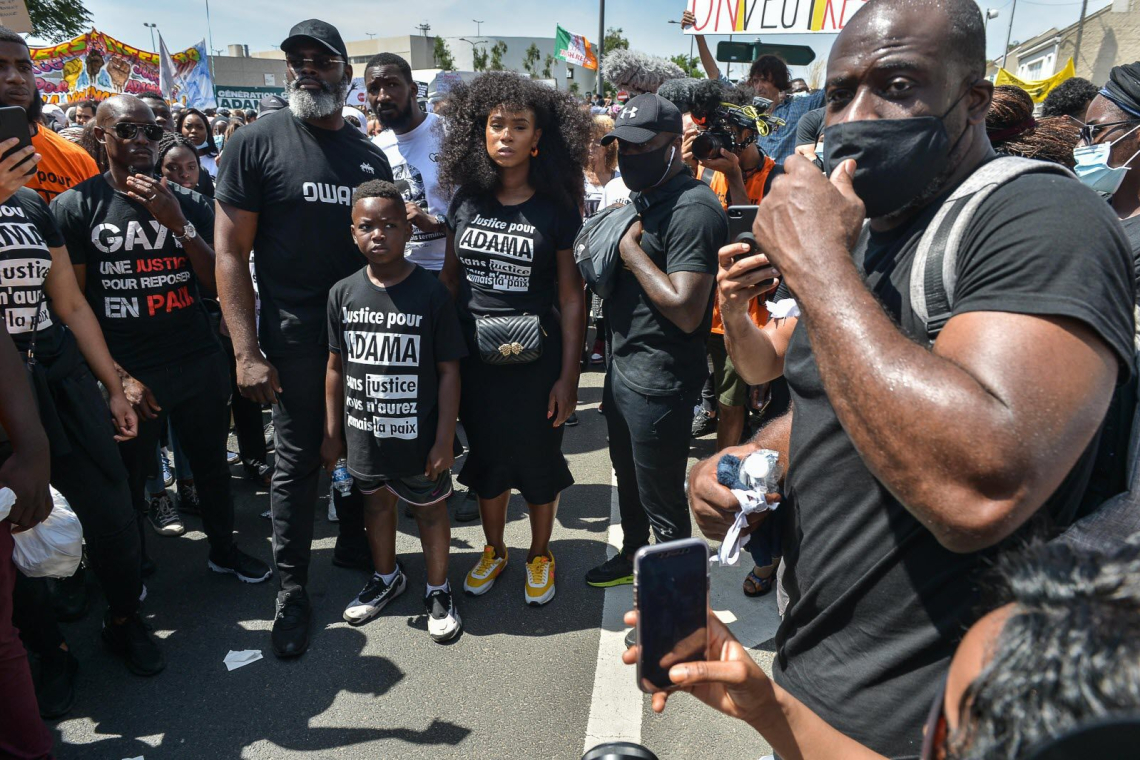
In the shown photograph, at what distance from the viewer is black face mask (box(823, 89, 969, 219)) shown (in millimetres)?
1162

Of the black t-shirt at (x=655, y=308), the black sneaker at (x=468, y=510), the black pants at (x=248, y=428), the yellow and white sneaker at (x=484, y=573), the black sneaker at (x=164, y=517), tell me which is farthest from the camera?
the black pants at (x=248, y=428)

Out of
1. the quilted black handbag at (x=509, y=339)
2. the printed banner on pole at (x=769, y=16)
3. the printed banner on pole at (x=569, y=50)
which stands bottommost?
the quilted black handbag at (x=509, y=339)

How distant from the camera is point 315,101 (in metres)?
3.03

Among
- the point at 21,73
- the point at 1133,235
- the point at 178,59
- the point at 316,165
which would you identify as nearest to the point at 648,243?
the point at 316,165

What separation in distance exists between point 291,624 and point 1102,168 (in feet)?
12.2

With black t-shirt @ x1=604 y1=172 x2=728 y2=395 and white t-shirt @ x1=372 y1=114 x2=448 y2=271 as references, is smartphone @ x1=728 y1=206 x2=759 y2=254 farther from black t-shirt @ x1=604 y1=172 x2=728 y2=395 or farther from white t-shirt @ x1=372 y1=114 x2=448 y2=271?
white t-shirt @ x1=372 y1=114 x2=448 y2=271

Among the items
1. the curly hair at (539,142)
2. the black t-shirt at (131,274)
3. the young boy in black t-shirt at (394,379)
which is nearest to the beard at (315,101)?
the young boy in black t-shirt at (394,379)

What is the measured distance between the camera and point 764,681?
43.4 inches

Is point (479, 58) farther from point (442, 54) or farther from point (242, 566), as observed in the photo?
point (242, 566)

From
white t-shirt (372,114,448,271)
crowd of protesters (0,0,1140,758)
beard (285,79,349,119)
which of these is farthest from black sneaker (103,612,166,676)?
white t-shirt (372,114,448,271)

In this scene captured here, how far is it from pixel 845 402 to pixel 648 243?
202 centimetres

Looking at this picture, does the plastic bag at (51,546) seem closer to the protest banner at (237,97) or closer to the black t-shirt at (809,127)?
the black t-shirt at (809,127)

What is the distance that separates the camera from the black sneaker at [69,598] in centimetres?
326

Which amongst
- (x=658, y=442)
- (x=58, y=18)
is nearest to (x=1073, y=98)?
(x=658, y=442)
